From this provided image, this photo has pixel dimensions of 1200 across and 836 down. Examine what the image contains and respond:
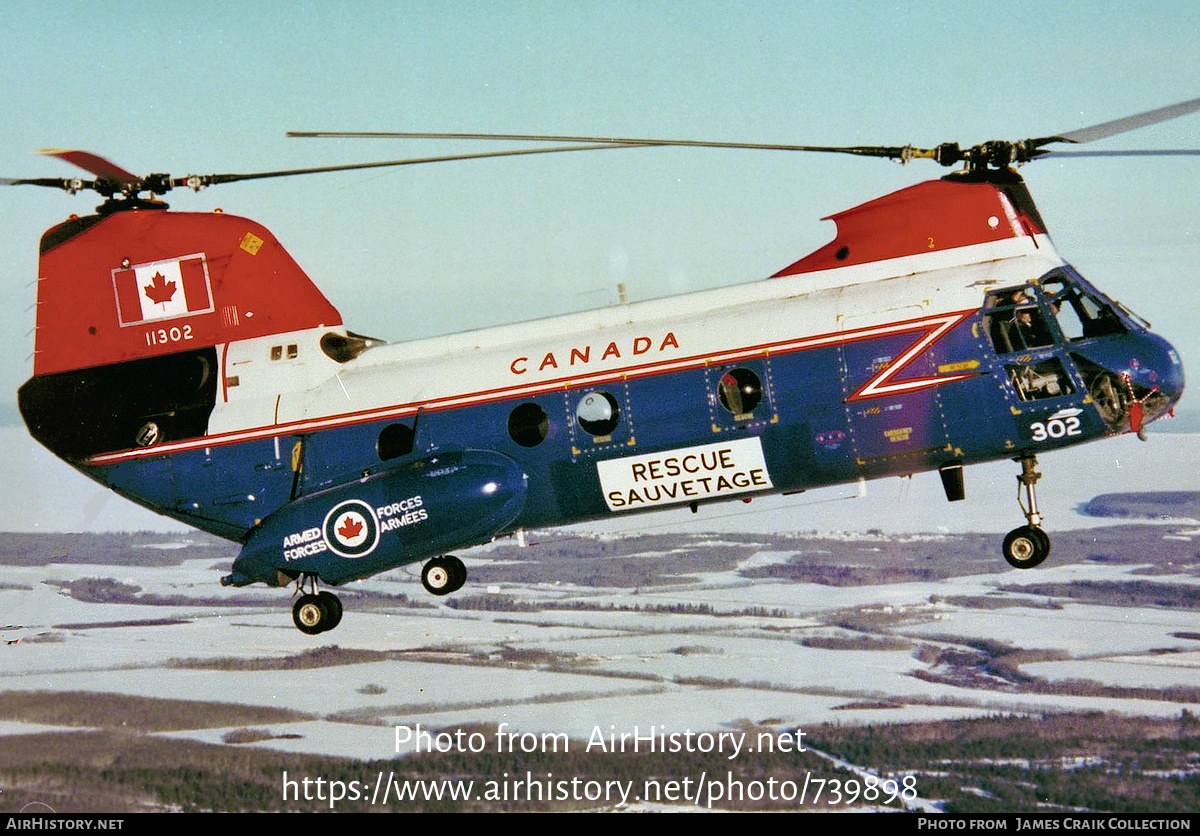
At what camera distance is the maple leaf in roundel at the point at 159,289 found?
22422mm

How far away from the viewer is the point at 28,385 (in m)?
22.6

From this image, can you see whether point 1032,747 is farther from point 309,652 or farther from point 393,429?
point 393,429

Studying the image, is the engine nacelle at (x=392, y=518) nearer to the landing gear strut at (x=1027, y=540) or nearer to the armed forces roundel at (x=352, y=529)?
the armed forces roundel at (x=352, y=529)

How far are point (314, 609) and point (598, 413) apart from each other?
6074mm

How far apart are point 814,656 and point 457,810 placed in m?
71.3

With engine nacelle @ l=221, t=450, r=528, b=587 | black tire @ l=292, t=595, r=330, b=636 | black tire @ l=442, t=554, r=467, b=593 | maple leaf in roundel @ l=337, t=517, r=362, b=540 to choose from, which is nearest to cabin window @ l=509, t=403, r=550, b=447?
engine nacelle @ l=221, t=450, r=528, b=587

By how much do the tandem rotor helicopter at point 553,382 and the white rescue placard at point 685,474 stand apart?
36mm

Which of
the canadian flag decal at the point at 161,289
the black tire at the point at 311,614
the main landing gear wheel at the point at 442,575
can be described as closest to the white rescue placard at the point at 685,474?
the main landing gear wheel at the point at 442,575

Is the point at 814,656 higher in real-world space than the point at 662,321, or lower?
lower

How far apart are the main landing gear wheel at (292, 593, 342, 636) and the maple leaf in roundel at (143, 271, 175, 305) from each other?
19.7 ft
